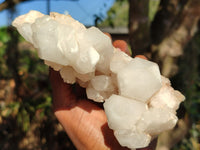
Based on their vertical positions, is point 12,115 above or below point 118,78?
below

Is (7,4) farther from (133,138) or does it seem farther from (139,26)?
(133,138)

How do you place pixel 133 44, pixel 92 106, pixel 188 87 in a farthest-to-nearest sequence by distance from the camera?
pixel 188 87
pixel 133 44
pixel 92 106

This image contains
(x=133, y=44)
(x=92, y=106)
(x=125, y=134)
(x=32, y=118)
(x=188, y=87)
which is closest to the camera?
(x=125, y=134)

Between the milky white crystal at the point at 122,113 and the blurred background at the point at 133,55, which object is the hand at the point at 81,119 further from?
the blurred background at the point at 133,55

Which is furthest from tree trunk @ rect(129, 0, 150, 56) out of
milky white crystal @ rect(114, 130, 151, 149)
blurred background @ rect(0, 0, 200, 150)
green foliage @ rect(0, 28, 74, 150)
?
green foliage @ rect(0, 28, 74, 150)

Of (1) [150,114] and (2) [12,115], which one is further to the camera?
(2) [12,115]

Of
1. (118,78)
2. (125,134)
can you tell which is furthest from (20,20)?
(125,134)

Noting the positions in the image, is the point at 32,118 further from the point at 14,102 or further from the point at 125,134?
the point at 125,134
